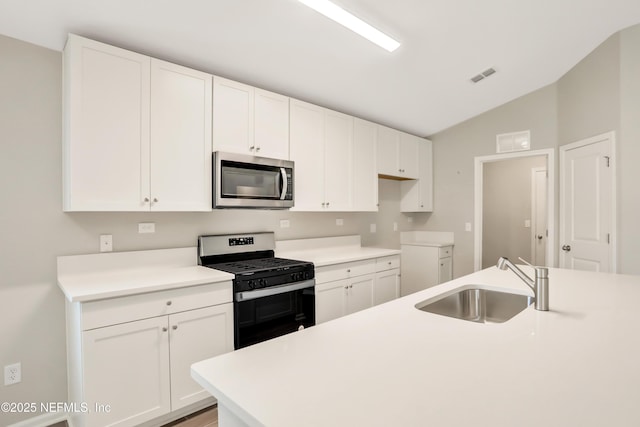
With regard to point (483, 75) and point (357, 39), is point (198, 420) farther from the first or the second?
point (483, 75)

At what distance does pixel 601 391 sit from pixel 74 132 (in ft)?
8.40

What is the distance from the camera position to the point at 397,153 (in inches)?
170

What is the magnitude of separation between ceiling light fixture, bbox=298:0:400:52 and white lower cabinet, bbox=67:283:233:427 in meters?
1.88

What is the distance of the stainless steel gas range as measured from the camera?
234 centimetres

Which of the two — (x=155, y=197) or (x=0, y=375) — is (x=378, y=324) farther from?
(x=0, y=375)

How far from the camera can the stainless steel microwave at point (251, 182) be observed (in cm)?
251

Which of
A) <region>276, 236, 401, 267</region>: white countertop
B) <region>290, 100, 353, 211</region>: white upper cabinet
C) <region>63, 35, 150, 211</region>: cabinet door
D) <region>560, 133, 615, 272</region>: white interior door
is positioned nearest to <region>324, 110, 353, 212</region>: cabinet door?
<region>290, 100, 353, 211</region>: white upper cabinet

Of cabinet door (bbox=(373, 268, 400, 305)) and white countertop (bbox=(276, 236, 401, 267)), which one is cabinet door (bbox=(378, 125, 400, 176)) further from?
cabinet door (bbox=(373, 268, 400, 305))

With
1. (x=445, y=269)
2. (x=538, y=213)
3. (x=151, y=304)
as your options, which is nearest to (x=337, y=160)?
(x=151, y=304)

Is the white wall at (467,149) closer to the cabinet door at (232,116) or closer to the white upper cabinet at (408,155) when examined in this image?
the white upper cabinet at (408,155)

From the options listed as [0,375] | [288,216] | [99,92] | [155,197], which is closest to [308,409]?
[155,197]

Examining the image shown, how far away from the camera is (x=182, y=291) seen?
2.09m

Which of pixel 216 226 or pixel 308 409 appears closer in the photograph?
pixel 308 409

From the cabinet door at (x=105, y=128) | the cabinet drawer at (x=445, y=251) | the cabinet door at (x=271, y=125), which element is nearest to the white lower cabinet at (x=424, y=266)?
the cabinet drawer at (x=445, y=251)
